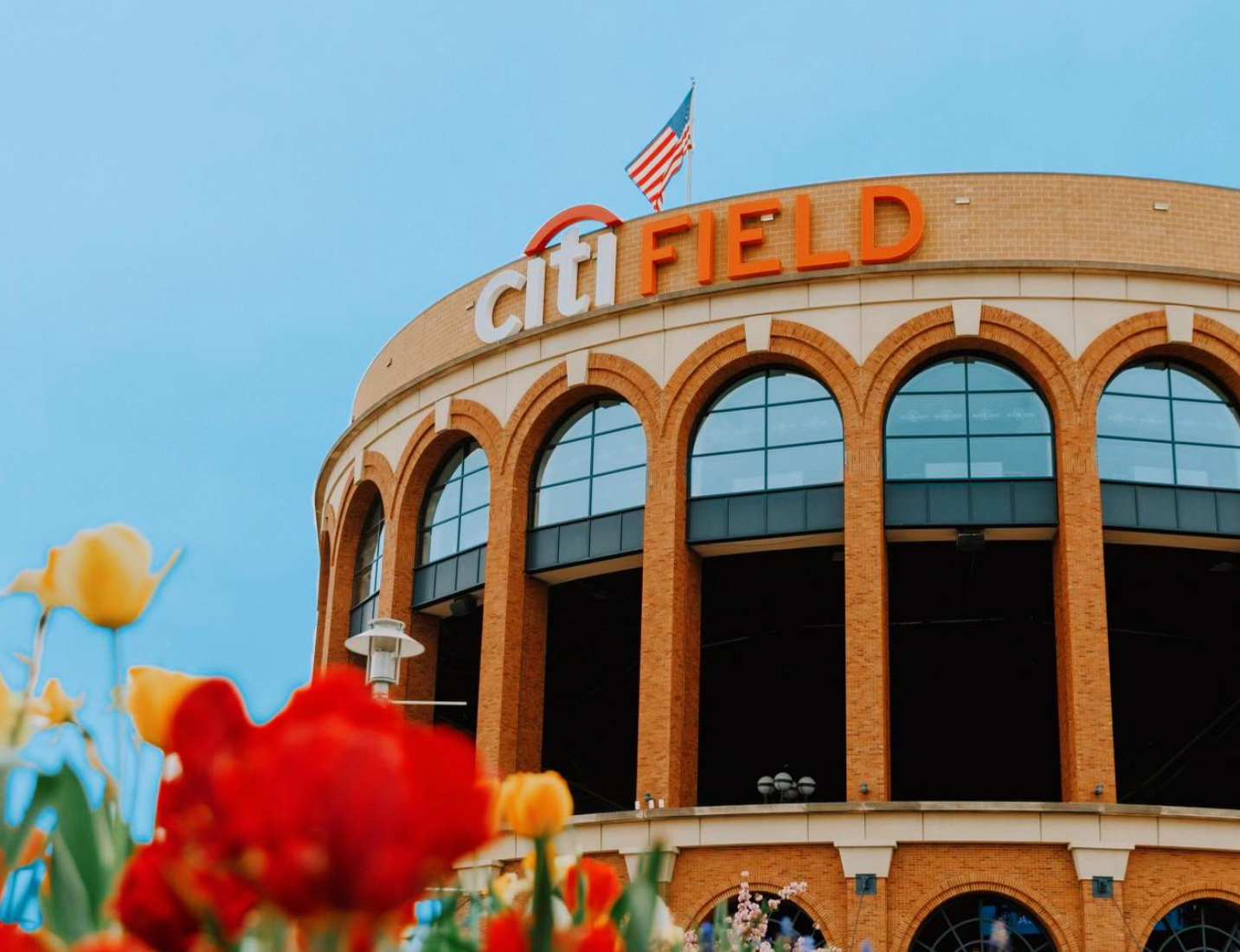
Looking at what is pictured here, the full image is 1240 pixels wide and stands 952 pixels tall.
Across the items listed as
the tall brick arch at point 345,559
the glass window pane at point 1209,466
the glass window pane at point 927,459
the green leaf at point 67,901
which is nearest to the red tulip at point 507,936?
the green leaf at point 67,901

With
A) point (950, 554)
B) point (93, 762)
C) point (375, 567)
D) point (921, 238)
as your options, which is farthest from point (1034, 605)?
point (93, 762)

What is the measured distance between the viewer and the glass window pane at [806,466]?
1175 inches

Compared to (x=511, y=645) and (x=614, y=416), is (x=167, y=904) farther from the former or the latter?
(x=614, y=416)

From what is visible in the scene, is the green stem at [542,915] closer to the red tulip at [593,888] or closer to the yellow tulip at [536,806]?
the yellow tulip at [536,806]

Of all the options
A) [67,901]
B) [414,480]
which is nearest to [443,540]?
[414,480]

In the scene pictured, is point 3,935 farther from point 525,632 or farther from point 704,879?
point 525,632

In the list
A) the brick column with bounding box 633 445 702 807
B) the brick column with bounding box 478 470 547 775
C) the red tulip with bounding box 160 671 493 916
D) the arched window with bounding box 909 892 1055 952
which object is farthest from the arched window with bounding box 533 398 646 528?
the red tulip with bounding box 160 671 493 916

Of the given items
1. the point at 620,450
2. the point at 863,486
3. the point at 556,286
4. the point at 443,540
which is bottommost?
the point at 863,486

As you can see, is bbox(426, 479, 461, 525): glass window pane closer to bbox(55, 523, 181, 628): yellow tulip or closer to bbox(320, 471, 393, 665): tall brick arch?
bbox(320, 471, 393, 665): tall brick arch

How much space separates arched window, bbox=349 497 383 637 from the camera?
124 feet

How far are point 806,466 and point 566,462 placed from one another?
5.57 metres

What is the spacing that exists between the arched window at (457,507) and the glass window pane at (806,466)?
21.7 feet

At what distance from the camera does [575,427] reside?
1310 inches

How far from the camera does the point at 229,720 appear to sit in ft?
5.34
